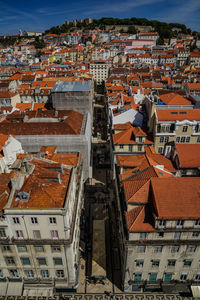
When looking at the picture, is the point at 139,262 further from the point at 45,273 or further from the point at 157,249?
the point at 45,273

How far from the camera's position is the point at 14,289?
36219 millimetres

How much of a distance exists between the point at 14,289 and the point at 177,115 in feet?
176

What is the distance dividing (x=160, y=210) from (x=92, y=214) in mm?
27208

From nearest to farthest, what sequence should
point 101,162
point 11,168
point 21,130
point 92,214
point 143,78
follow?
point 11,168 → point 92,214 → point 21,130 → point 101,162 → point 143,78

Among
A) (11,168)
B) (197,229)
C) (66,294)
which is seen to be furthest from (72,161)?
(197,229)

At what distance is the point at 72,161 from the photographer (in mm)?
49750

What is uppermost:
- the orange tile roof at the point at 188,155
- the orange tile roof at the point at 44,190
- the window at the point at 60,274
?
the orange tile roof at the point at 44,190

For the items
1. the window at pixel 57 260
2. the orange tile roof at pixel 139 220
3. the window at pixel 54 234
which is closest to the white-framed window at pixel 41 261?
the window at pixel 57 260

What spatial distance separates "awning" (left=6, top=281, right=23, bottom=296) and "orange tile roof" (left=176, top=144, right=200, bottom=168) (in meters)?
40.1

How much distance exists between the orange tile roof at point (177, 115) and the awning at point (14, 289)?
47879 mm

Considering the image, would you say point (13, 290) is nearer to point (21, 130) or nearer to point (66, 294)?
point (66, 294)

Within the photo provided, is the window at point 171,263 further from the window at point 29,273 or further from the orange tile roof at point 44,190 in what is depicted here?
the window at point 29,273

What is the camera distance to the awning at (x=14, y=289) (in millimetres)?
35713

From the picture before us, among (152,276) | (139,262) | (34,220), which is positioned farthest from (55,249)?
(152,276)
